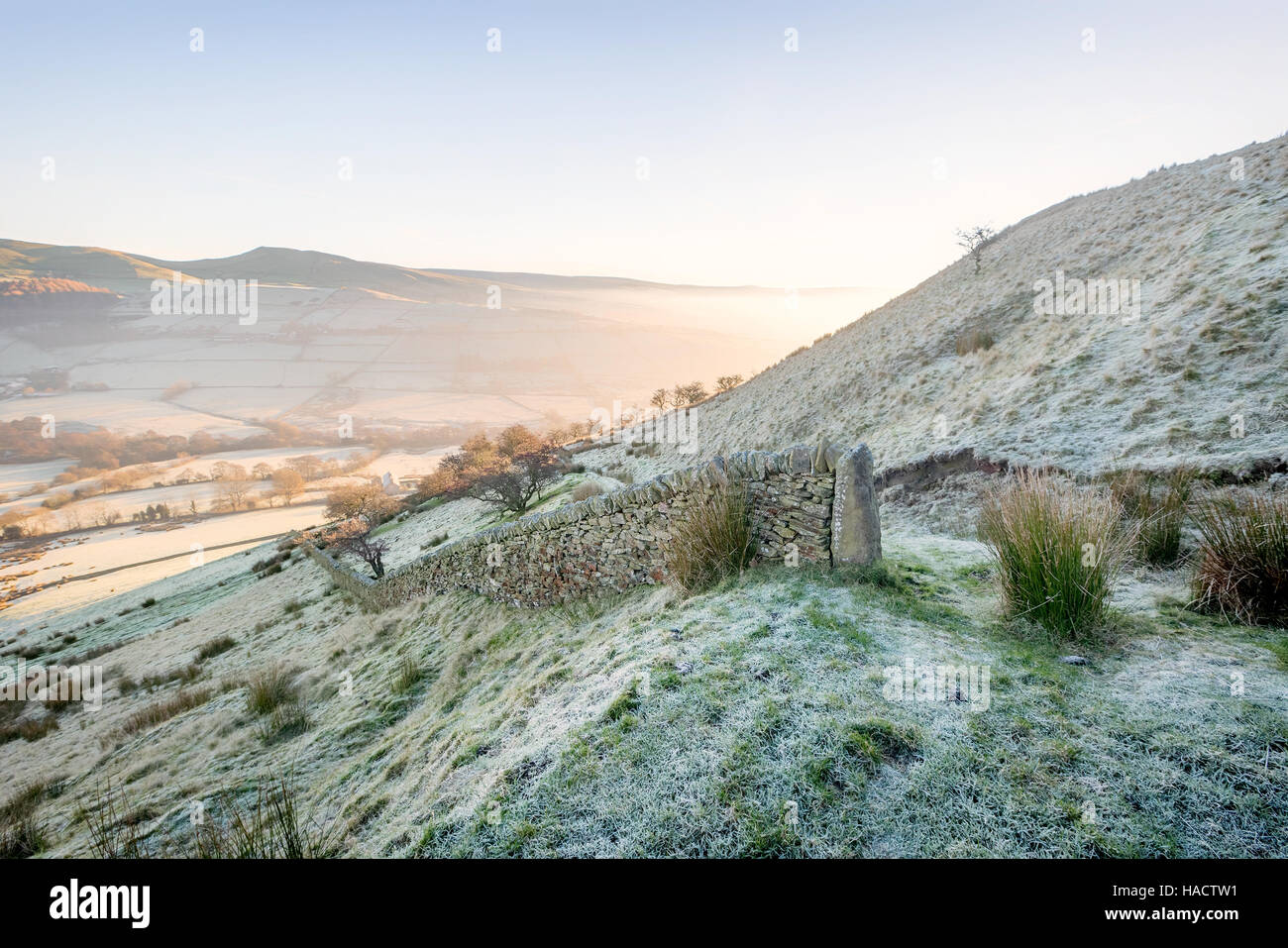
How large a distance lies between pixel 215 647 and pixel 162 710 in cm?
545

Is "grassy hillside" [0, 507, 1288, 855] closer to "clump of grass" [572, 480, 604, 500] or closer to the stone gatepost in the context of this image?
the stone gatepost

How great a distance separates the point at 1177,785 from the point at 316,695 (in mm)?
10161

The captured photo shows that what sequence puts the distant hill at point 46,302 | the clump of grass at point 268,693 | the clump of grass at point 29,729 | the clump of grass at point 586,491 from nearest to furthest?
the clump of grass at point 268,693 < the clump of grass at point 29,729 < the clump of grass at point 586,491 < the distant hill at point 46,302

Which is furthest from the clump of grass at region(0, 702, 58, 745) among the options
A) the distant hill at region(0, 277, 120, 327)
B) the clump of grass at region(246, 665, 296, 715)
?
the distant hill at region(0, 277, 120, 327)

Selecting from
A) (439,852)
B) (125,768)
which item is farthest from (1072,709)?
(125,768)

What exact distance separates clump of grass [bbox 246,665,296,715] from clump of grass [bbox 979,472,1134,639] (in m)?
10.1

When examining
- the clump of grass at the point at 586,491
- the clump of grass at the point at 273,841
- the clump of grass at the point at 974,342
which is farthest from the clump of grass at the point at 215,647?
the clump of grass at the point at 974,342

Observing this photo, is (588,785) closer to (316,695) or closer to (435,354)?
(316,695)

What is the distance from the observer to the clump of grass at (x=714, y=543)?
5.63 metres

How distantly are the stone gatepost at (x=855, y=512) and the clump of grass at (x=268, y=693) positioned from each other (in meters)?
8.89

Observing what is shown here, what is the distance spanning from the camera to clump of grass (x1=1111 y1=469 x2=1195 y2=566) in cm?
518

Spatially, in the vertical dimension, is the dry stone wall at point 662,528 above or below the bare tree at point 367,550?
above

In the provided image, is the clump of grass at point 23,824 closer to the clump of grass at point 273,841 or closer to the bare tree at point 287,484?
the clump of grass at point 273,841
